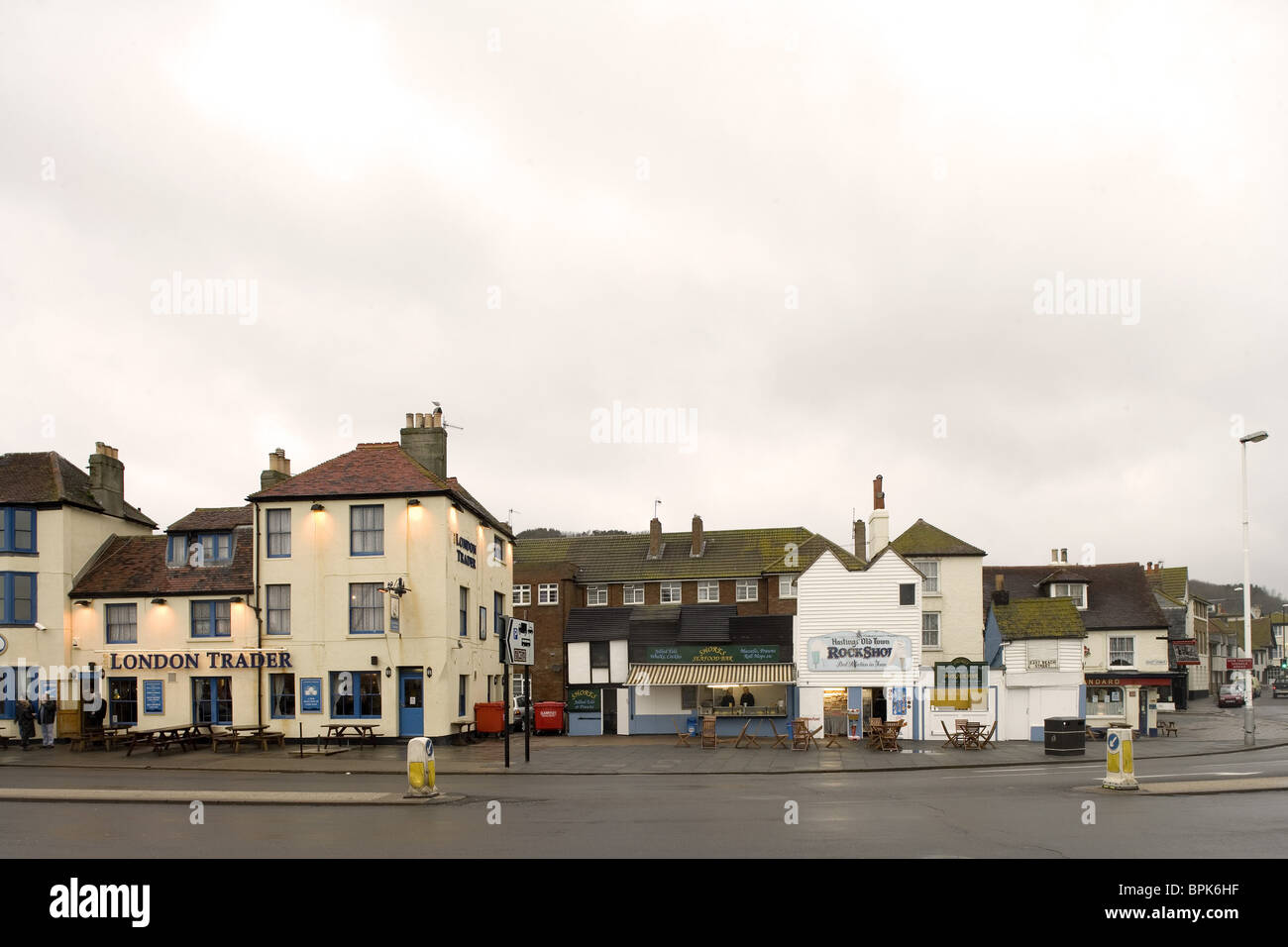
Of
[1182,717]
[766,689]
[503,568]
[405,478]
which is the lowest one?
[1182,717]

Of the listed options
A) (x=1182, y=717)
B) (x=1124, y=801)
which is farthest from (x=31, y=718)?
(x=1182, y=717)

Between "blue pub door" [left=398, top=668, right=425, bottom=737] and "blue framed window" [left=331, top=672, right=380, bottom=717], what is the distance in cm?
90

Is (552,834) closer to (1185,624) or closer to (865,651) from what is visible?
(865,651)

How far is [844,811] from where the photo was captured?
1723 centimetres

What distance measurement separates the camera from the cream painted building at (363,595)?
35281mm

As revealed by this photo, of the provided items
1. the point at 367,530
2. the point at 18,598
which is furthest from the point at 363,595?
the point at 18,598

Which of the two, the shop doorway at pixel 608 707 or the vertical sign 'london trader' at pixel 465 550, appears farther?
the shop doorway at pixel 608 707

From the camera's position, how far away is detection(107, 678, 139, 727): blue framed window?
3653cm

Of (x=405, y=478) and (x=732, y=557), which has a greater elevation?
(x=405, y=478)

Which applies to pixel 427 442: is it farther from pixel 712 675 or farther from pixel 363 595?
pixel 712 675

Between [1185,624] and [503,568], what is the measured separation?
5763cm

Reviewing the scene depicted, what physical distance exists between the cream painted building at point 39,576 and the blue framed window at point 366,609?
1036cm

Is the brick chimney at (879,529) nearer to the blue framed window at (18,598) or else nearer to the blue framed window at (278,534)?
the blue framed window at (278,534)

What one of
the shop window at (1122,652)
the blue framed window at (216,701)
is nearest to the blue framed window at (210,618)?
the blue framed window at (216,701)
